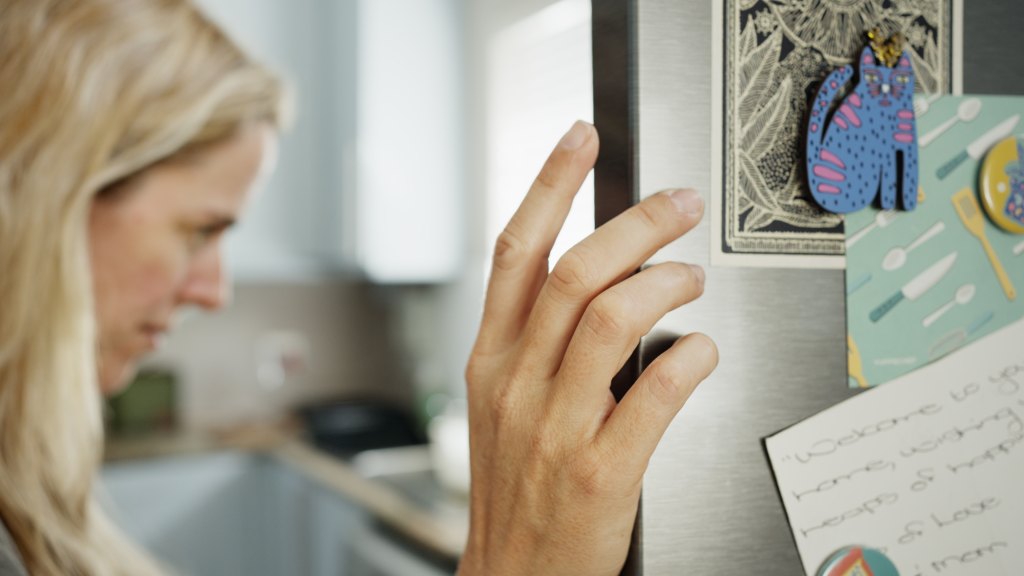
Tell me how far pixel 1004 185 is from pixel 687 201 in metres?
0.18

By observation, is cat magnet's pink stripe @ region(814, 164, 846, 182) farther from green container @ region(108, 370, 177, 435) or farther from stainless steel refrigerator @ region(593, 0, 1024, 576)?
green container @ region(108, 370, 177, 435)

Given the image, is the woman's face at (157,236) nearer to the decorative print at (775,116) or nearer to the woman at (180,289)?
the woman at (180,289)

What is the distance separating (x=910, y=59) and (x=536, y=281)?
0.69 feet

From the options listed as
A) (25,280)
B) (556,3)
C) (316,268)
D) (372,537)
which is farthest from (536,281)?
(316,268)

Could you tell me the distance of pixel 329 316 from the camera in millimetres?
2857

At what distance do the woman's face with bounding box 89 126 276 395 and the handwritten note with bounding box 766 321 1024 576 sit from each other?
98 cm

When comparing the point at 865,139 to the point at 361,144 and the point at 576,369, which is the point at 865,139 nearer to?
the point at 576,369

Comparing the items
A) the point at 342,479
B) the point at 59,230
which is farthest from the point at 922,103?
the point at 342,479

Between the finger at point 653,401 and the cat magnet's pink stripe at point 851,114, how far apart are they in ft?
0.42

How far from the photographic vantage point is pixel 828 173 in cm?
35

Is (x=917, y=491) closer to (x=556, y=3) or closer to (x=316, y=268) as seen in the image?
(x=556, y=3)

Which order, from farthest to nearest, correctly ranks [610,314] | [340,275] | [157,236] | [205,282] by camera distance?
[340,275] < [205,282] < [157,236] < [610,314]

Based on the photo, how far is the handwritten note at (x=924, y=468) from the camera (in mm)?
354

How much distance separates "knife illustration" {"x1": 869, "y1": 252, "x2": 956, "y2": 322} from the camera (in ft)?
1.20
